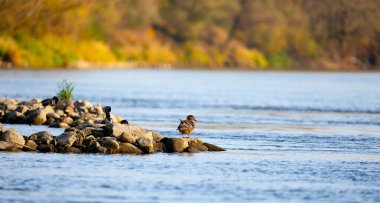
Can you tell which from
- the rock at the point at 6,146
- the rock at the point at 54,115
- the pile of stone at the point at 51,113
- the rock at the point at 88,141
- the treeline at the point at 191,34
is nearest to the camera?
the rock at the point at 6,146

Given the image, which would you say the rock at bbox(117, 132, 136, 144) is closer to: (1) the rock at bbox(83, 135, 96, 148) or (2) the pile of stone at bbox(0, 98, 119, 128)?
(1) the rock at bbox(83, 135, 96, 148)

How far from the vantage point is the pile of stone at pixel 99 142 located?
3066 centimetres

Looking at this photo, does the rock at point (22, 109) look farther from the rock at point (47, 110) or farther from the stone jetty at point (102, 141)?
the stone jetty at point (102, 141)

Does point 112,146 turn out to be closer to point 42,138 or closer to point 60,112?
point 42,138

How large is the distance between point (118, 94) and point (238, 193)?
45708 mm

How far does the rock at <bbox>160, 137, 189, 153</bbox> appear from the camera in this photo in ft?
102

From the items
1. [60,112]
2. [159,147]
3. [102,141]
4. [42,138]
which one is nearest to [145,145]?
[159,147]

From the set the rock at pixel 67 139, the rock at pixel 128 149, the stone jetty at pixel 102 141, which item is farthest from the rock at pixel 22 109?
the rock at pixel 128 149

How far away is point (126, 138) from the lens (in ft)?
102

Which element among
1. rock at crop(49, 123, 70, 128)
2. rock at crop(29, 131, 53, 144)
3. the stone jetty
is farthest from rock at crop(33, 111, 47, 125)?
rock at crop(29, 131, 53, 144)

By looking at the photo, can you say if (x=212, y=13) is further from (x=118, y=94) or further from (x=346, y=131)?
(x=346, y=131)

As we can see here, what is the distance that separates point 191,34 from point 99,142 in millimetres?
135702

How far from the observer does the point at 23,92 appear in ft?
216

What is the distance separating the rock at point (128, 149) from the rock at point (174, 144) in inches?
36.1
